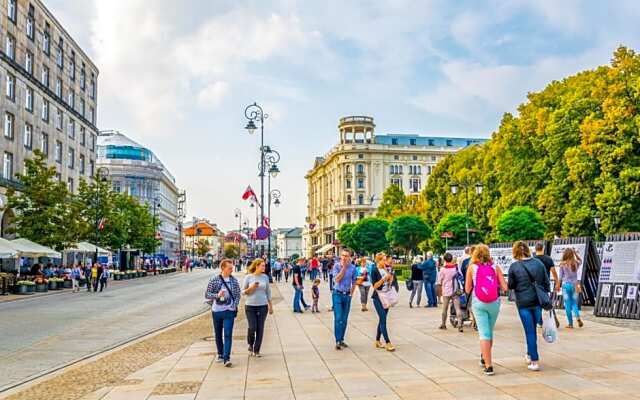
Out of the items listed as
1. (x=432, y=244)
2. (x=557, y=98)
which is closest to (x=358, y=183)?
(x=432, y=244)

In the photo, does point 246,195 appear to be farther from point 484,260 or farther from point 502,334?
point 484,260

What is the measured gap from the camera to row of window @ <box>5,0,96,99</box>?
148 ft

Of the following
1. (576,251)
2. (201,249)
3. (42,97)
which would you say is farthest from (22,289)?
(201,249)

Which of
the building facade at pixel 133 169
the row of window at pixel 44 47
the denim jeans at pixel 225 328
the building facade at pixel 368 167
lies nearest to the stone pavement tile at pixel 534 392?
the denim jeans at pixel 225 328

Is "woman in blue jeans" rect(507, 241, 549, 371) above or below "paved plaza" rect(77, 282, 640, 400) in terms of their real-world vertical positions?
above

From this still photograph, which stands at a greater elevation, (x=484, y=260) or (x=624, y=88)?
(x=624, y=88)

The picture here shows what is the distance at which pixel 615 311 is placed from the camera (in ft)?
54.0

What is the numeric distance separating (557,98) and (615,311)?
107ft

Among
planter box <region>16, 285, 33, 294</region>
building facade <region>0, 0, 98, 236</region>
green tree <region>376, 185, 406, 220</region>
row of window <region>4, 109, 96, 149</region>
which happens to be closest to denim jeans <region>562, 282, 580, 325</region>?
planter box <region>16, 285, 33, 294</region>

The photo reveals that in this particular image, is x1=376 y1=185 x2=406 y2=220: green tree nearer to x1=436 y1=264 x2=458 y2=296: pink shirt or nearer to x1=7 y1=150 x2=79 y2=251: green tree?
x1=7 y1=150 x2=79 y2=251: green tree

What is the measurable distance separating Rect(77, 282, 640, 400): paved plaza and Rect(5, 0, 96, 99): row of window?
39793mm

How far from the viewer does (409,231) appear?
219 ft

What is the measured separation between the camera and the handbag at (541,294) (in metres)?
9.04

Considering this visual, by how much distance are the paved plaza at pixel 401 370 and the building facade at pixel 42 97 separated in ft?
116
